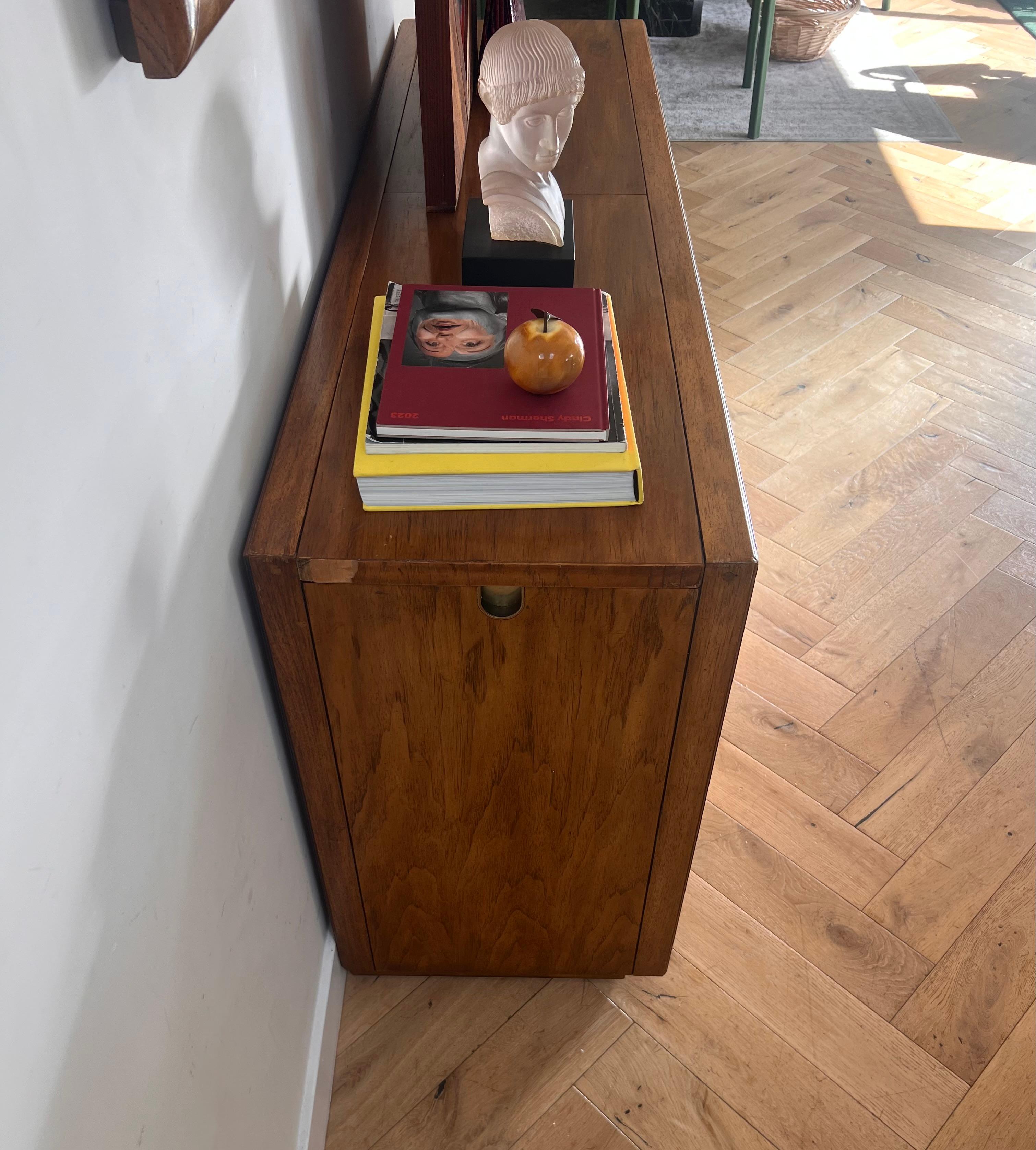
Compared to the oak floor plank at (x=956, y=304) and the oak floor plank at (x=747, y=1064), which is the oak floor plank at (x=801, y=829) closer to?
the oak floor plank at (x=747, y=1064)

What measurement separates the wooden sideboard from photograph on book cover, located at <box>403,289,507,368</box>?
0.08 meters

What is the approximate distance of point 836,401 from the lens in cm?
207

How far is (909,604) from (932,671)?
145 mm

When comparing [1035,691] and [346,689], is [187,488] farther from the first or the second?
[1035,691]

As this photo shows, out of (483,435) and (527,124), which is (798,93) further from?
(483,435)

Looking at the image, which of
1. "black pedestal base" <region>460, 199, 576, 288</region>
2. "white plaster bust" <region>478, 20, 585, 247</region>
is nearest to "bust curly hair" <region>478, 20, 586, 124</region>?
"white plaster bust" <region>478, 20, 585, 247</region>

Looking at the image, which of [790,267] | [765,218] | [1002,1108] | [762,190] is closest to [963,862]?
[1002,1108]

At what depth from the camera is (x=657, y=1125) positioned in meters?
1.07

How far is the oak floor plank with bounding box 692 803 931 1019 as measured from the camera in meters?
1.20

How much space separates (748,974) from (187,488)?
922 millimetres

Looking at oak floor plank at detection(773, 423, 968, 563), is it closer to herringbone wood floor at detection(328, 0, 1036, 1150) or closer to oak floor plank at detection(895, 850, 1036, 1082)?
herringbone wood floor at detection(328, 0, 1036, 1150)

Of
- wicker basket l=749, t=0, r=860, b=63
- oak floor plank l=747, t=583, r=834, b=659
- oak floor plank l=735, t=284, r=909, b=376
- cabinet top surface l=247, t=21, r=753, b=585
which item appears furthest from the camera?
wicker basket l=749, t=0, r=860, b=63

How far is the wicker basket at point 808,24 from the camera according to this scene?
332 centimetres

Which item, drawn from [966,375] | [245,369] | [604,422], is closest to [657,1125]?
[604,422]
